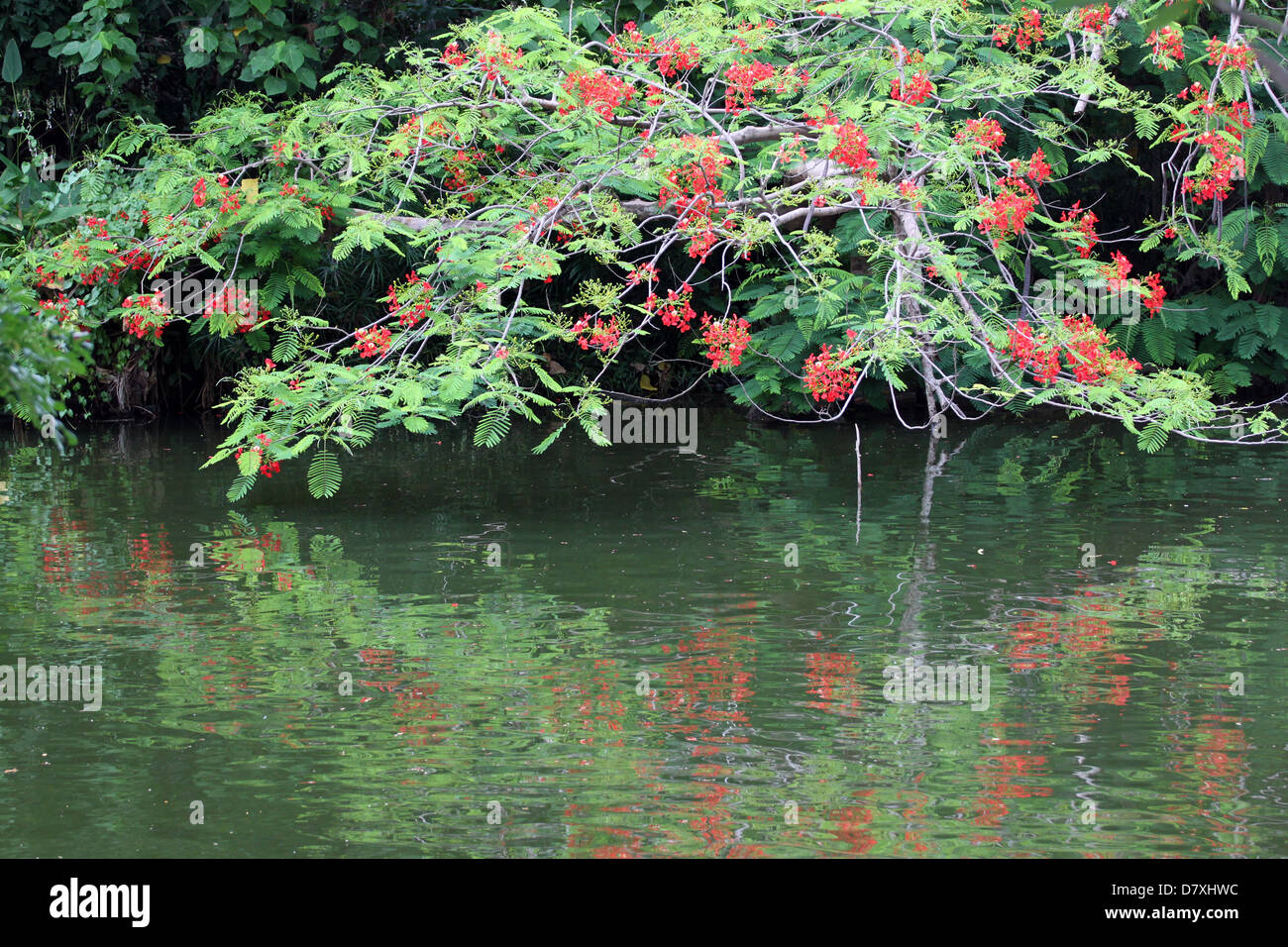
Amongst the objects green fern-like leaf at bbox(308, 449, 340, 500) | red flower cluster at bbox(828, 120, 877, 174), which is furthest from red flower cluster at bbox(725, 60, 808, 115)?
green fern-like leaf at bbox(308, 449, 340, 500)

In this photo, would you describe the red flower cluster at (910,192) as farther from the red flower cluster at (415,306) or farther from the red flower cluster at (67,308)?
the red flower cluster at (67,308)

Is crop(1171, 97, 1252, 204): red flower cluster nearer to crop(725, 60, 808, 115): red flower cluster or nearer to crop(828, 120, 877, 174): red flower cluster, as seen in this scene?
crop(828, 120, 877, 174): red flower cluster

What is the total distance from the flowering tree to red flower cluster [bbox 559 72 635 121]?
25 mm

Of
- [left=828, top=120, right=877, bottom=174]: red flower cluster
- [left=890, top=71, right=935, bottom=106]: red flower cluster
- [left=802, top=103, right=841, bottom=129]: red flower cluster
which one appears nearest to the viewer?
[left=828, top=120, right=877, bottom=174]: red flower cluster

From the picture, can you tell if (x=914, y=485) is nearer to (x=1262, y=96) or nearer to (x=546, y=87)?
(x=546, y=87)

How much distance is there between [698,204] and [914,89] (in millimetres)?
1797

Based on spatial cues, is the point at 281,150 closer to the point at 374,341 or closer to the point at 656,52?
the point at 374,341

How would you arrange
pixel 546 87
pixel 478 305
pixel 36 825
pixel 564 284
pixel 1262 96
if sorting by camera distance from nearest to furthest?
pixel 36 825 → pixel 478 305 → pixel 546 87 → pixel 1262 96 → pixel 564 284

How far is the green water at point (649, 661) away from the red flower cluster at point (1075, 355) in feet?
3.59

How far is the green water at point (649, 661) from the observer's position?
5.83 metres

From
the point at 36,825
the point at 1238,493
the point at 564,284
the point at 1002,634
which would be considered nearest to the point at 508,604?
the point at 1002,634

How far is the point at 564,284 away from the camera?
1756 centimetres
